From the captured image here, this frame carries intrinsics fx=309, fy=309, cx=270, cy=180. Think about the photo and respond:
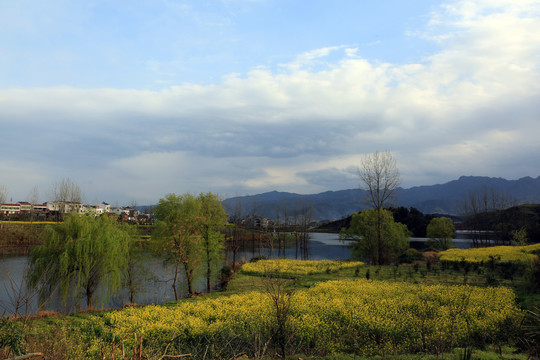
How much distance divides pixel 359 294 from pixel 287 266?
18050 millimetres

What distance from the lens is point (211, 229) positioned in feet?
110

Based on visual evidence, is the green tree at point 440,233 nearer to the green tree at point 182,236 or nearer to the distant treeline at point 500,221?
the distant treeline at point 500,221

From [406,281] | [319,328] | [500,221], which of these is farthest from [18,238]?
[500,221]

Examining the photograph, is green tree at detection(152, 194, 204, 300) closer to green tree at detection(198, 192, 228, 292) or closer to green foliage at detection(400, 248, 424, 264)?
green tree at detection(198, 192, 228, 292)

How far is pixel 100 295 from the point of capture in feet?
81.1

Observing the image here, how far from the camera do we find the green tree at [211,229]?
31.8 meters

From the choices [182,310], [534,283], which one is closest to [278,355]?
[182,310]

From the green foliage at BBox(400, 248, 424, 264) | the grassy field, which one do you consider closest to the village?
the grassy field

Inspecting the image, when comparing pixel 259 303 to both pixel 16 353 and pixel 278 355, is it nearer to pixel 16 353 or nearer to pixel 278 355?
pixel 278 355

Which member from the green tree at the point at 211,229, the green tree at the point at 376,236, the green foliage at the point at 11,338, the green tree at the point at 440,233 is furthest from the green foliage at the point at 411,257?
the green foliage at the point at 11,338

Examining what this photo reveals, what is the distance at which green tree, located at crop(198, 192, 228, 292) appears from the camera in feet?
104

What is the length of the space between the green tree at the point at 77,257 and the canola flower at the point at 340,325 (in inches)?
320

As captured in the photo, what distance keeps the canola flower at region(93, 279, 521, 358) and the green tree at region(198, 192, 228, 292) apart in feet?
54.4

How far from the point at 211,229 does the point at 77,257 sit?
14370 mm
